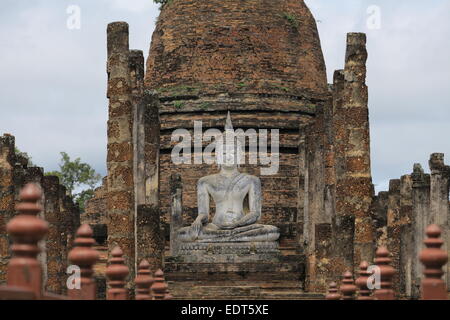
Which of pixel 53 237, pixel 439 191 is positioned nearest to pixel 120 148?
pixel 53 237

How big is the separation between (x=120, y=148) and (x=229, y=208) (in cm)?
466

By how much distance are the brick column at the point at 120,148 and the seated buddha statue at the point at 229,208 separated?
4045mm

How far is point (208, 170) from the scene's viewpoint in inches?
911

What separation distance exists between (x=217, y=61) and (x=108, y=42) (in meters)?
8.42

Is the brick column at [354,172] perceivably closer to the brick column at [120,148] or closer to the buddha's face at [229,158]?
the brick column at [120,148]

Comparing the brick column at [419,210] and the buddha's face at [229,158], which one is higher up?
the buddha's face at [229,158]

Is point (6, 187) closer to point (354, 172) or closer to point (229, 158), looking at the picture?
point (229, 158)

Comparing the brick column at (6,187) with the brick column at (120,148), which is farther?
the brick column at (6,187)

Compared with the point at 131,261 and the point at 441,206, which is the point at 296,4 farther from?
the point at 131,261

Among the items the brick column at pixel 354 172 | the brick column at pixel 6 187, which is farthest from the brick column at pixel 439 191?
the brick column at pixel 6 187

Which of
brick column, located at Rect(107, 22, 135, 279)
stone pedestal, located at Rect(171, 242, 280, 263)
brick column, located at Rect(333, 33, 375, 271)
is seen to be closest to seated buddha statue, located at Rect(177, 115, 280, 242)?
stone pedestal, located at Rect(171, 242, 280, 263)

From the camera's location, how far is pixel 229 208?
19.4 m

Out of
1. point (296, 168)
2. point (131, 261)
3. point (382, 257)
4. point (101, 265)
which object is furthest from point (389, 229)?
point (382, 257)

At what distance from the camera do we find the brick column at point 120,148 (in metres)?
14.7
